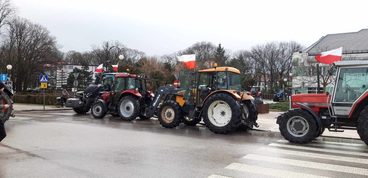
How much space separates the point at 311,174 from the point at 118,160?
3.84 m

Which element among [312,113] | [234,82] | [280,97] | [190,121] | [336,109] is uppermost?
[234,82]

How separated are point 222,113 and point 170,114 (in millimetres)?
2264

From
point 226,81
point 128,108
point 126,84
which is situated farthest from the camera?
point 126,84

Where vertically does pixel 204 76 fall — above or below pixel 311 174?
above

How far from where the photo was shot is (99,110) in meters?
17.8

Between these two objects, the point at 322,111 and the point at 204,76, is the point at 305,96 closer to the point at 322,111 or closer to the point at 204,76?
Result: the point at 322,111

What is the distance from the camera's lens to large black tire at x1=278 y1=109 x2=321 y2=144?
10359mm

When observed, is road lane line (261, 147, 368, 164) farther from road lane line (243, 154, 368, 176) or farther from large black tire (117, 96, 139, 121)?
large black tire (117, 96, 139, 121)

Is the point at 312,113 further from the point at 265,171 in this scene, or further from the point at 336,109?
the point at 265,171

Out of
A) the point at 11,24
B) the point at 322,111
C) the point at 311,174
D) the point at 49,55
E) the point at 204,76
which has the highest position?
the point at 11,24

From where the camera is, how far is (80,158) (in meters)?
7.76

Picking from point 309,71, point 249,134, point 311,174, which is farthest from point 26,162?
point 309,71

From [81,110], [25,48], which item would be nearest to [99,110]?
[81,110]

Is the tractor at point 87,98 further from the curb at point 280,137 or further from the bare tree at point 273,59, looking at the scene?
the bare tree at point 273,59
